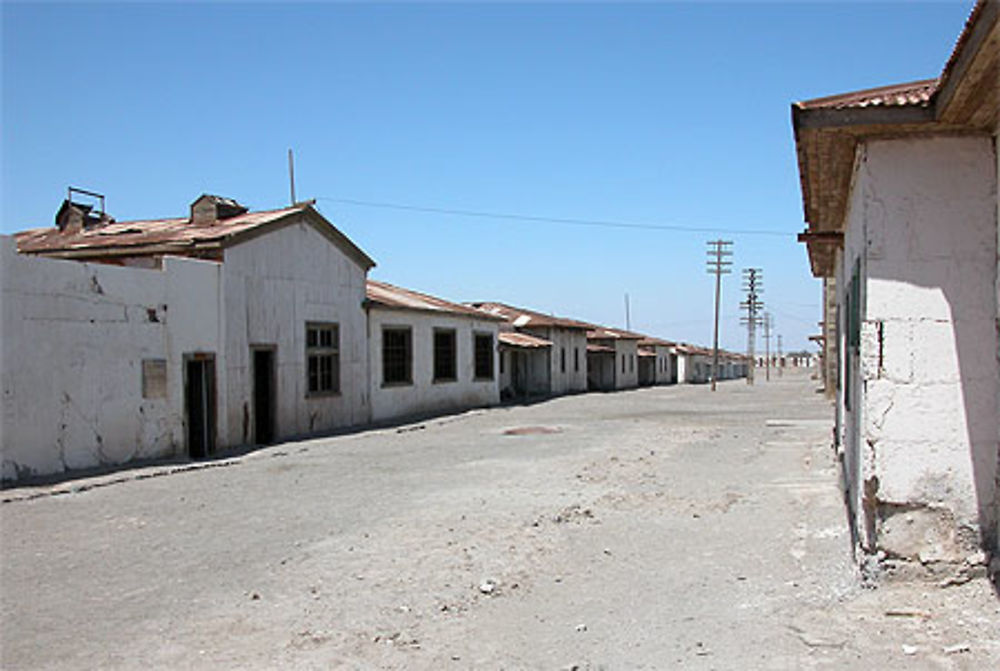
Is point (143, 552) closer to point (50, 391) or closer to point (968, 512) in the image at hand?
point (50, 391)

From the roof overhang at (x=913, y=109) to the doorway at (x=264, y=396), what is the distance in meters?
12.6

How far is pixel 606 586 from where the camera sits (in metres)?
6.14

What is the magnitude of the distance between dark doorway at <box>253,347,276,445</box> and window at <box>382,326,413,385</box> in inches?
193

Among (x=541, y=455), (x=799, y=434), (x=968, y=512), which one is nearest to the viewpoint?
(x=968, y=512)

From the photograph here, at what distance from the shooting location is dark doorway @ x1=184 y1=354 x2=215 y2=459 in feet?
48.4

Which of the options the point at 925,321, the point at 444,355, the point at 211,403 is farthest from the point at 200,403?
the point at 925,321

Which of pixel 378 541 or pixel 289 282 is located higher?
pixel 289 282

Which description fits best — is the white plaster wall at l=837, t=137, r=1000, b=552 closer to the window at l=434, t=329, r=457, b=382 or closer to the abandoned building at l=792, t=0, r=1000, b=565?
the abandoned building at l=792, t=0, r=1000, b=565

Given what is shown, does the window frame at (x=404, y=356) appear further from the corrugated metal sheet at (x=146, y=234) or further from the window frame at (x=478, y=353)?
the corrugated metal sheet at (x=146, y=234)

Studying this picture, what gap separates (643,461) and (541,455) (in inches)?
73.7

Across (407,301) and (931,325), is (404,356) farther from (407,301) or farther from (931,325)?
(931,325)

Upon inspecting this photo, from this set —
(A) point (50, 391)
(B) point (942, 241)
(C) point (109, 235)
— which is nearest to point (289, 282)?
(C) point (109, 235)

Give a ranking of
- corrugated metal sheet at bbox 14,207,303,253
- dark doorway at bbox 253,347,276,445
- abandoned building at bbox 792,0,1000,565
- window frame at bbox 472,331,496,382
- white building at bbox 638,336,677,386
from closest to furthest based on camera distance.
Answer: abandoned building at bbox 792,0,1000,565, corrugated metal sheet at bbox 14,207,303,253, dark doorway at bbox 253,347,276,445, window frame at bbox 472,331,496,382, white building at bbox 638,336,677,386

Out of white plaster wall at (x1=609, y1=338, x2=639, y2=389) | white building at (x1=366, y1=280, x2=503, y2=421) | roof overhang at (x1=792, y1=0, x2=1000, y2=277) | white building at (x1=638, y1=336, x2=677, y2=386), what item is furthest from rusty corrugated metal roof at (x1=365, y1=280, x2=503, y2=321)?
white building at (x1=638, y1=336, x2=677, y2=386)
